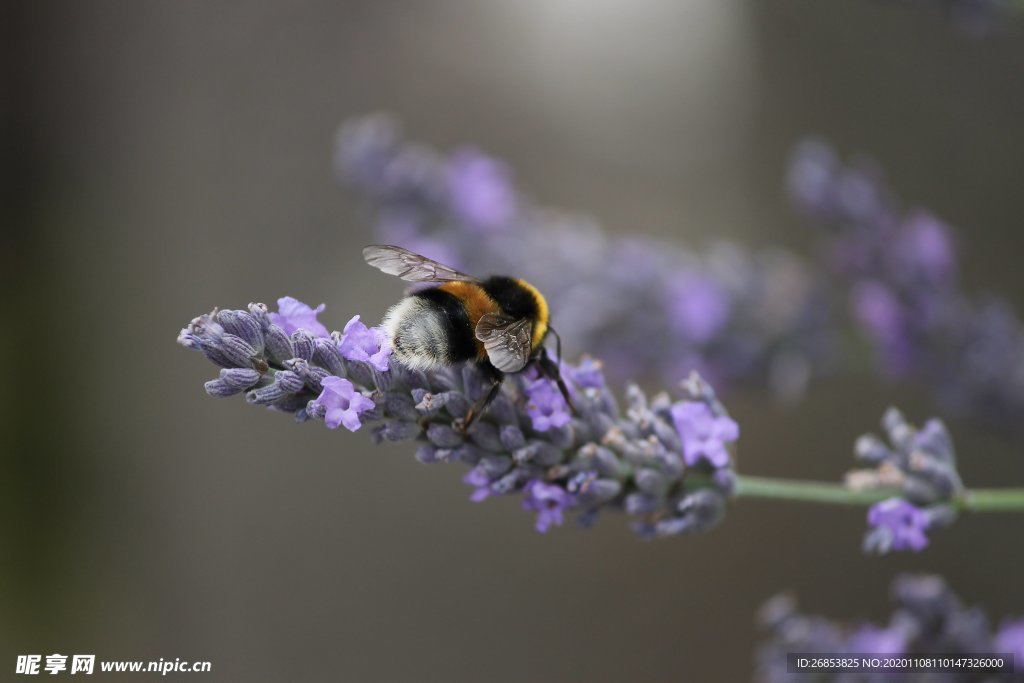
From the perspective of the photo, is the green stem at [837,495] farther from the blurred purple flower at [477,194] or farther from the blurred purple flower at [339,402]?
the blurred purple flower at [477,194]

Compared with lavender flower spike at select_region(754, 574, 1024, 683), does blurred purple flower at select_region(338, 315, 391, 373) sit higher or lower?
higher

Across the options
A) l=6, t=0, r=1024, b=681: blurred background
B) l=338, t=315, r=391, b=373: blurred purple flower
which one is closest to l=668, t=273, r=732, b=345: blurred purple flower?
l=338, t=315, r=391, b=373: blurred purple flower

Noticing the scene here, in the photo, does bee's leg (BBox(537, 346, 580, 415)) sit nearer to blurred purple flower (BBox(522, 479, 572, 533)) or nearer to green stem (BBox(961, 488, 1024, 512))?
blurred purple flower (BBox(522, 479, 572, 533))

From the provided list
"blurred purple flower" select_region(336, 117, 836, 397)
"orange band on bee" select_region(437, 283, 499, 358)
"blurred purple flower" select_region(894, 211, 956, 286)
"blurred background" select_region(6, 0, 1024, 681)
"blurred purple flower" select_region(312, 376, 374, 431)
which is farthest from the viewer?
"blurred background" select_region(6, 0, 1024, 681)

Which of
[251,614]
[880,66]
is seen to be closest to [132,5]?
[251,614]

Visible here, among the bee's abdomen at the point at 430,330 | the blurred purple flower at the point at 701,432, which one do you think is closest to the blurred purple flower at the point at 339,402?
the bee's abdomen at the point at 430,330
